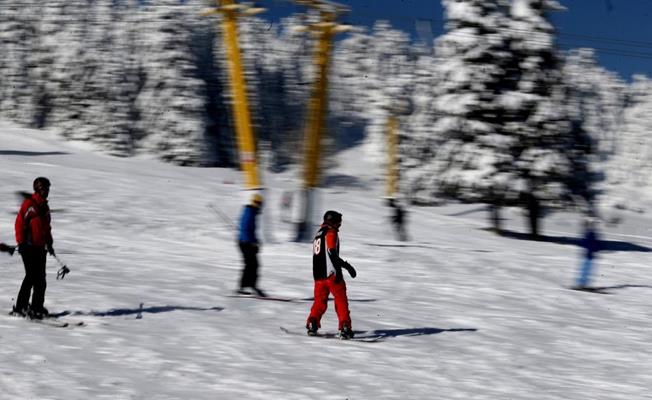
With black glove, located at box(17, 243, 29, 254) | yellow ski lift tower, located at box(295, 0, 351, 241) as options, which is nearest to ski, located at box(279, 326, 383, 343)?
black glove, located at box(17, 243, 29, 254)

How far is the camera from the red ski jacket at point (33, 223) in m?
10.6

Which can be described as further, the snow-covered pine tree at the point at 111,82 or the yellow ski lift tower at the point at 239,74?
the snow-covered pine tree at the point at 111,82

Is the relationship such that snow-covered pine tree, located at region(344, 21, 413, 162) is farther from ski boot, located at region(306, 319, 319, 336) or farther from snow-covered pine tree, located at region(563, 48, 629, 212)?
ski boot, located at region(306, 319, 319, 336)

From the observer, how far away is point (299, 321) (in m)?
12.8

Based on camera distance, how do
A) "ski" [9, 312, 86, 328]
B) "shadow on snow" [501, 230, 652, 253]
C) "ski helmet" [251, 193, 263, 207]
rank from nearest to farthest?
"ski" [9, 312, 86, 328]
"ski helmet" [251, 193, 263, 207]
"shadow on snow" [501, 230, 652, 253]

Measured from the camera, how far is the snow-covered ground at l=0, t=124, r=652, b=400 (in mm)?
9133

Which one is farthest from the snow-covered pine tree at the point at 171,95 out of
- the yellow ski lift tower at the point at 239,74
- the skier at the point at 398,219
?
the yellow ski lift tower at the point at 239,74

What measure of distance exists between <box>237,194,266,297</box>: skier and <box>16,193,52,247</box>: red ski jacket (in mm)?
4499

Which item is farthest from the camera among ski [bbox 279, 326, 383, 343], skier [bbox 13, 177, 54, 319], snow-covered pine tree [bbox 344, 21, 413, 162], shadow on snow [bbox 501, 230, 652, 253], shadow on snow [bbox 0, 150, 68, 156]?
snow-covered pine tree [bbox 344, 21, 413, 162]

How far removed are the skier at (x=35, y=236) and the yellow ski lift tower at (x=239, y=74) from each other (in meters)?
12.0

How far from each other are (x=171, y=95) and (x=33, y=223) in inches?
2140

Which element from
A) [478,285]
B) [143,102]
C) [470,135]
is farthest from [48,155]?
[478,285]

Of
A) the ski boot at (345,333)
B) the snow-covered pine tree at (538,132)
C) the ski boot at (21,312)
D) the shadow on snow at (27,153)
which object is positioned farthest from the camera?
the shadow on snow at (27,153)

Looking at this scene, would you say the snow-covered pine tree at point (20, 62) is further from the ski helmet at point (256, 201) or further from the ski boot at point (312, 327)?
the ski boot at point (312, 327)
